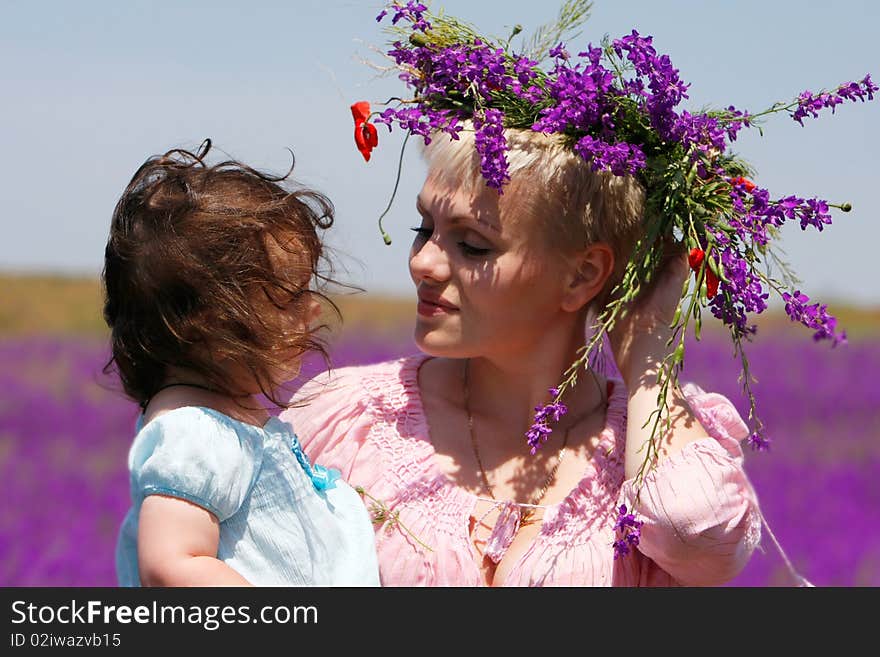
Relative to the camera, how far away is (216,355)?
257cm

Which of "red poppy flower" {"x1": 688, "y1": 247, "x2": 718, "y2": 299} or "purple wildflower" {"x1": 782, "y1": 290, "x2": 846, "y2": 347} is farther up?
"red poppy flower" {"x1": 688, "y1": 247, "x2": 718, "y2": 299}

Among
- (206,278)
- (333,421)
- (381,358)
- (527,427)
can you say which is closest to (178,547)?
(206,278)

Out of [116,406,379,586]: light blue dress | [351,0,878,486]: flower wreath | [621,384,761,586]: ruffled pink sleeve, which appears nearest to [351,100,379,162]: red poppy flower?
[351,0,878,486]: flower wreath

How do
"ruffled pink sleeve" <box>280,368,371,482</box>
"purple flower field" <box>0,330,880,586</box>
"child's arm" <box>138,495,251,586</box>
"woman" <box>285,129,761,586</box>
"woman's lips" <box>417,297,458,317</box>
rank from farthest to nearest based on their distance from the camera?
1. "purple flower field" <box>0,330,880,586</box>
2. "ruffled pink sleeve" <box>280,368,371,482</box>
3. "woman's lips" <box>417,297,458,317</box>
4. "woman" <box>285,129,761,586</box>
5. "child's arm" <box>138,495,251,586</box>

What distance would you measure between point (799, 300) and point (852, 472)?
17.0ft

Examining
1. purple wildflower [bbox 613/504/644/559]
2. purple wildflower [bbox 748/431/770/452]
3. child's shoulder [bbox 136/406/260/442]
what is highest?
purple wildflower [bbox 748/431/770/452]

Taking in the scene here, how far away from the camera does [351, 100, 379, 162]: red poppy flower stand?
302 centimetres

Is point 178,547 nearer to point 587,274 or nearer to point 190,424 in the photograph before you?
point 190,424

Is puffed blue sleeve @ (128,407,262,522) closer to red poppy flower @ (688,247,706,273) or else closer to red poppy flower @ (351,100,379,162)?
red poppy flower @ (351,100,379,162)

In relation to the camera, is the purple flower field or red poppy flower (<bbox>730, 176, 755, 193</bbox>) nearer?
red poppy flower (<bbox>730, 176, 755, 193</bbox>)

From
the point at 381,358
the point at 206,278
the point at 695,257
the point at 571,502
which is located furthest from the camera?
the point at 381,358

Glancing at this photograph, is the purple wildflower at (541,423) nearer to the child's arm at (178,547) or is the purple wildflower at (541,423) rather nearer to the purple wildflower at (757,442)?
the purple wildflower at (757,442)

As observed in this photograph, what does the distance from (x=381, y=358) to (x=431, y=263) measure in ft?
24.3
